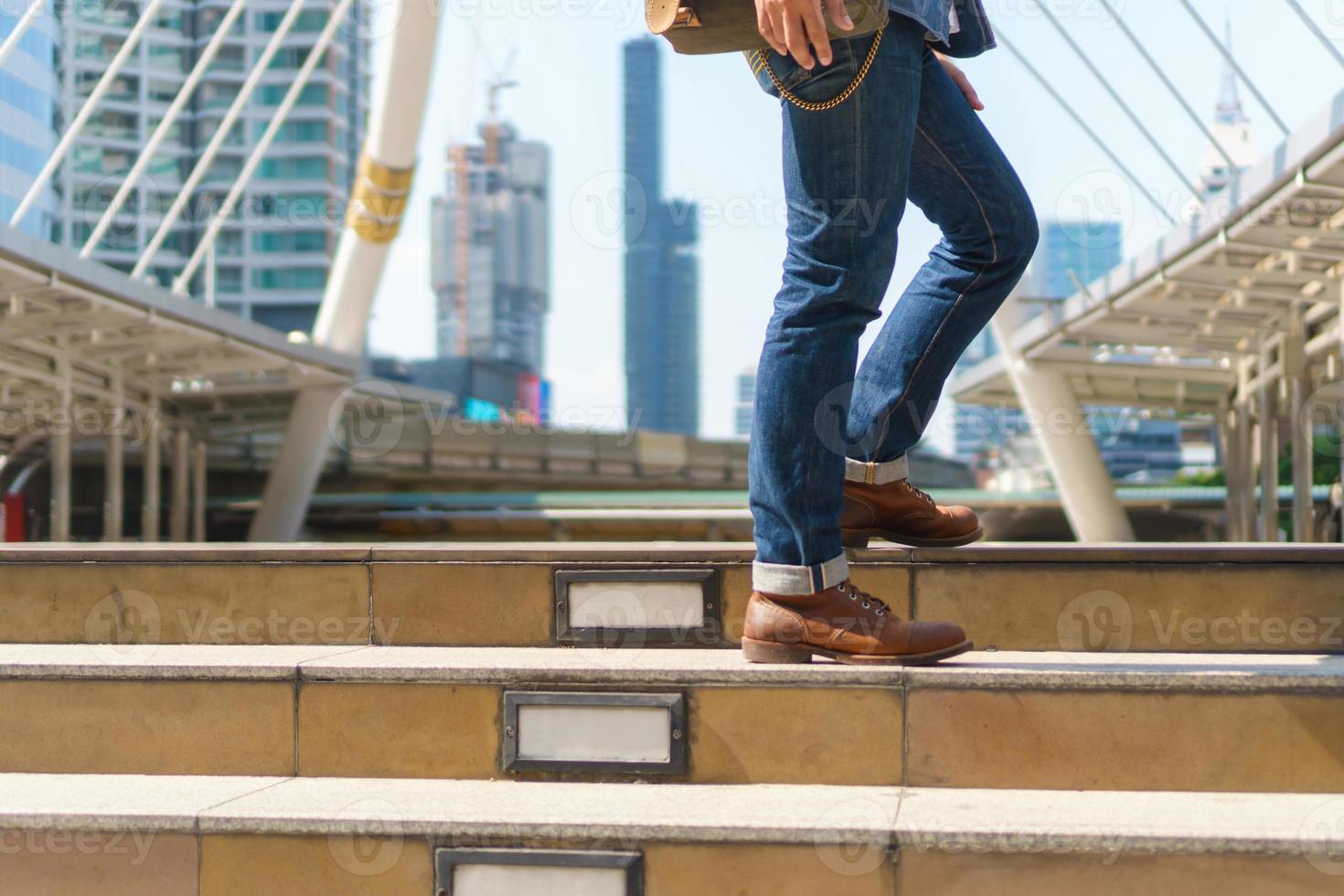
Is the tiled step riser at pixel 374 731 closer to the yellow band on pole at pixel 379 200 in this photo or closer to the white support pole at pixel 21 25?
the white support pole at pixel 21 25

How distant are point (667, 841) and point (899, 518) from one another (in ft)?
3.70

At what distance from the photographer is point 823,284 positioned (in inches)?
108

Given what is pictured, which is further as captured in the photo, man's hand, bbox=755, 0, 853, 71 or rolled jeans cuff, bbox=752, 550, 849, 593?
rolled jeans cuff, bbox=752, 550, 849, 593

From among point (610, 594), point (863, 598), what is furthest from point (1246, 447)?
point (863, 598)

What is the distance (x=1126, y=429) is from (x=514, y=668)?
477 ft

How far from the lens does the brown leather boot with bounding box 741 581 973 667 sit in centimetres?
271

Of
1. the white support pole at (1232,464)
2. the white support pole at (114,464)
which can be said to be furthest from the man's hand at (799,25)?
the white support pole at (1232,464)

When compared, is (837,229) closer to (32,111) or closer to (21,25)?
(21,25)

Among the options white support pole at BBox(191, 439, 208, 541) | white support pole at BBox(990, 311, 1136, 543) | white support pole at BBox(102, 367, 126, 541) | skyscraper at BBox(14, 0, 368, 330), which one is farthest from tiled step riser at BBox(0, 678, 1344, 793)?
skyscraper at BBox(14, 0, 368, 330)

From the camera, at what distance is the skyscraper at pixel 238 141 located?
90.2 metres

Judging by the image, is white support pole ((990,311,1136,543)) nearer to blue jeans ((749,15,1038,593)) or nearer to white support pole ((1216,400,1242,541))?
white support pole ((1216,400,1242,541))

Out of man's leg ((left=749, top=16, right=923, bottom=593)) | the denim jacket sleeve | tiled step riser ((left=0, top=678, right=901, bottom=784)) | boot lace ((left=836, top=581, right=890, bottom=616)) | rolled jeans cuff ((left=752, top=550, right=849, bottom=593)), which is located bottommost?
tiled step riser ((left=0, top=678, right=901, bottom=784))

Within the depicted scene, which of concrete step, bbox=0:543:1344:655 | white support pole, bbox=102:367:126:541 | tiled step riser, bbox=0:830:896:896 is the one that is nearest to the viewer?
tiled step riser, bbox=0:830:896:896

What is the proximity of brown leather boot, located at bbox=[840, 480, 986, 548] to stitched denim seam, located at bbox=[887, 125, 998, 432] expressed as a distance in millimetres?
197
